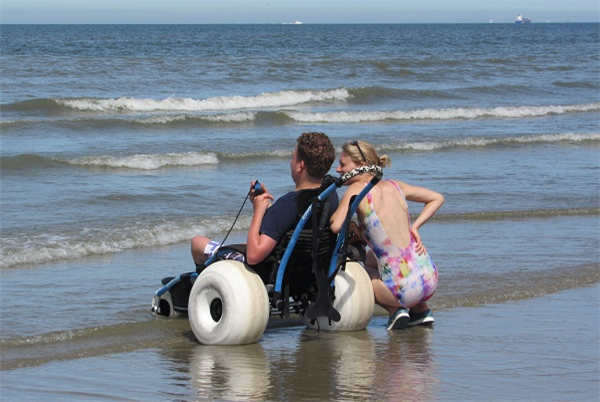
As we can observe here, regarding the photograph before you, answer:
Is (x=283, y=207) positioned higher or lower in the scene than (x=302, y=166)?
lower

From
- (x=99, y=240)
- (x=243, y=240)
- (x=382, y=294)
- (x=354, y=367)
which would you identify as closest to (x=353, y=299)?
(x=382, y=294)

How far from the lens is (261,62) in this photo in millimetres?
36531

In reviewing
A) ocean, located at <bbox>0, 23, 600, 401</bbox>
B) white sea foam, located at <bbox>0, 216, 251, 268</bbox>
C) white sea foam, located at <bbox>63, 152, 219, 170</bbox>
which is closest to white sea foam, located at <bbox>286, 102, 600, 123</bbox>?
ocean, located at <bbox>0, 23, 600, 401</bbox>

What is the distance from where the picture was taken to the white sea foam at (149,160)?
14023 millimetres

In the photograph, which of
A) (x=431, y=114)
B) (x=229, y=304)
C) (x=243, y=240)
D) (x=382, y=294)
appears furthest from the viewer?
(x=431, y=114)

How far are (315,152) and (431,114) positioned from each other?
17.8 meters

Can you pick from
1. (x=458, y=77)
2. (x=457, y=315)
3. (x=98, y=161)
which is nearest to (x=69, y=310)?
(x=457, y=315)

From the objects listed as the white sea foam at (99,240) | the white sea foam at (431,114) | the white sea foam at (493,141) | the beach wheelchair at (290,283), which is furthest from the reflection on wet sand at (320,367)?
the white sea foam at (431,114)

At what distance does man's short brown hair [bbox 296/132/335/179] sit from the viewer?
557 centimetres

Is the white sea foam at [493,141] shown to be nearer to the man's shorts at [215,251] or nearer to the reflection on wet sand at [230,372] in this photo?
the man's shorts at [215,251]

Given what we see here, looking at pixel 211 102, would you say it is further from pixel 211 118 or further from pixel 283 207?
pixel 283 207

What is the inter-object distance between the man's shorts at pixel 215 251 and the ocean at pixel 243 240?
554mm

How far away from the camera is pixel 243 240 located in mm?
9242

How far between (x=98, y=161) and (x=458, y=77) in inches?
850
